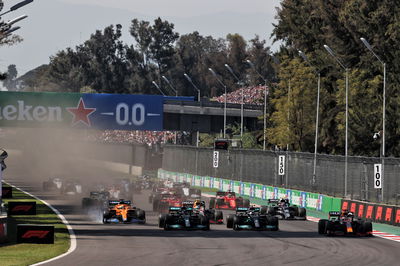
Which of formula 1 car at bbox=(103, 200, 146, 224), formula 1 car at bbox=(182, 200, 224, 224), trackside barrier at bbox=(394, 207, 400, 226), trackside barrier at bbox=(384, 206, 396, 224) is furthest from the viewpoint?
trackside barrier at bbox=(384, 206, 396, 224)

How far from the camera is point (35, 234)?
27.0 m

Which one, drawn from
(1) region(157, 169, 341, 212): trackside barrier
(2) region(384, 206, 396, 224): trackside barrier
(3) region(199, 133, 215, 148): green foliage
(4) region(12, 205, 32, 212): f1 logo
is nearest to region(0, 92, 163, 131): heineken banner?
(1) region(157, 169, 341, 212): trackside barrier

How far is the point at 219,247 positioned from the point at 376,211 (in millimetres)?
15792

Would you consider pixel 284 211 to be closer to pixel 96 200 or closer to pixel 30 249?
pixel 96 200

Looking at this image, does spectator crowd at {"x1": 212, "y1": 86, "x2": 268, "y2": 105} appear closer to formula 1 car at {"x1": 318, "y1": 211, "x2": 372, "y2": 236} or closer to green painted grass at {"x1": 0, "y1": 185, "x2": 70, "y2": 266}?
formula 1 car at {"x1": 318, "y1": 211, "x2": 372, "y2": 236}

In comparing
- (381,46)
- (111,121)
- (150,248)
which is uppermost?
(381,46)

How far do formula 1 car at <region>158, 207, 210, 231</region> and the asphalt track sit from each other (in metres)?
→ 0.57

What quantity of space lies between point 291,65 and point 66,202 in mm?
33916

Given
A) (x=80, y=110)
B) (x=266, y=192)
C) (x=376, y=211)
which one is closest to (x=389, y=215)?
(x=376, y=211)

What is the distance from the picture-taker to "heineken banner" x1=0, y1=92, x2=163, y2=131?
296ft

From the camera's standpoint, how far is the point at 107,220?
43.0 meters

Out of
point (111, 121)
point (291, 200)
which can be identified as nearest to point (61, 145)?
point (111, 121)

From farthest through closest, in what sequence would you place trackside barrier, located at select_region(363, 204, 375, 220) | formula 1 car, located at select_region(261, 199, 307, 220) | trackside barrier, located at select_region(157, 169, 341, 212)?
1. trackside barrier, located at select_region(157, 169, 341, 212)
2. formula 1 car, located at select_region(261, 199, 307, 220)
3. trackside barrier, located at select_region(363, 204, 375, 220)

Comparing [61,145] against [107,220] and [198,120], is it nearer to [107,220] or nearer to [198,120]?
[198,120]
